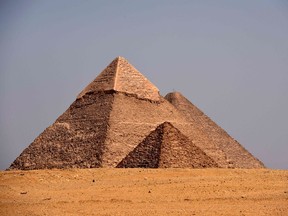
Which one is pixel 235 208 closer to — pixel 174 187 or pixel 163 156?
pixel 174 187

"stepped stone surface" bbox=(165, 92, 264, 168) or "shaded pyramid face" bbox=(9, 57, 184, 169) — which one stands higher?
"stepped stone surface" bbox=(165, 92, 264, 168)

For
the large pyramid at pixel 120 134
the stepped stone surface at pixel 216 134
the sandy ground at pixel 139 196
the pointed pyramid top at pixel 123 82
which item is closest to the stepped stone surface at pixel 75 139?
the large pyramid at pixel 120 134

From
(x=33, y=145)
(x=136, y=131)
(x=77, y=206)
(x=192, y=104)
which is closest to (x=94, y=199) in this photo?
(x=77, y=206)

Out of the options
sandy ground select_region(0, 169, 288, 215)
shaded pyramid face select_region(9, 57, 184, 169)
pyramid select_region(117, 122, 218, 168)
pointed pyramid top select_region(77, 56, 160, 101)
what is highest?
pointed pyramid top select_region(77, 56, 160, 101)

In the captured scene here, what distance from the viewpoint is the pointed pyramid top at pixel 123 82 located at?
36062 millimetres

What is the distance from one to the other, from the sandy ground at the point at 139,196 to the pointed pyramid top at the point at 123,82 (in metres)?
15.4

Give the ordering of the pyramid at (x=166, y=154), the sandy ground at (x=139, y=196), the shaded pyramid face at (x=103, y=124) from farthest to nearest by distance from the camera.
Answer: the shaded pyramid face at (x=103, y=124)
the pyramid at (x=166, y=154)
the sandy ground at (x=139, y=196)

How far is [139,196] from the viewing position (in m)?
14.6

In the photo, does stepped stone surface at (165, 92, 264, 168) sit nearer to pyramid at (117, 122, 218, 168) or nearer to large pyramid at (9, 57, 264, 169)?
large pyramid at (9, 57, 264, 169)

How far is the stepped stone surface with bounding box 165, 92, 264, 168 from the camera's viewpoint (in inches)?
1647

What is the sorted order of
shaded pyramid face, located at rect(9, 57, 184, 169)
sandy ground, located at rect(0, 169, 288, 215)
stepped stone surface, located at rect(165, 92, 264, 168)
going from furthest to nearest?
stepped stone surface, located at rect(165, 92, 264, 168) < shaded pyramid face, located at rect(9, 57, 184, 169) < sandy ground, located at rect(0, 169, 288, 215)

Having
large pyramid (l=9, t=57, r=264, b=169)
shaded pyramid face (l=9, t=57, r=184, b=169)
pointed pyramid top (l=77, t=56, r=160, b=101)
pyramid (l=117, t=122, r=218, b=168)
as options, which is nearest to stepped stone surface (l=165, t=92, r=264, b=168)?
large pyramid (l=9, t=57, r=264, b=169)

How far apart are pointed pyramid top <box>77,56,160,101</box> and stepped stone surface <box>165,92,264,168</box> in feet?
20.4

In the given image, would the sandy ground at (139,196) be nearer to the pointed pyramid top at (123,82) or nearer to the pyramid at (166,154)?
the pyramid at (166,154)
